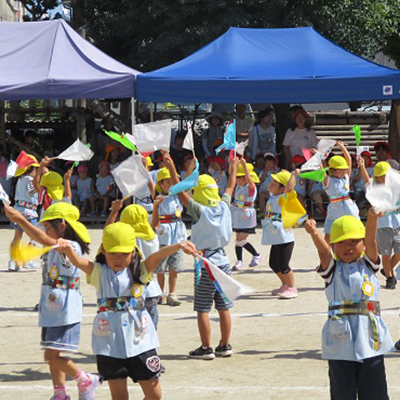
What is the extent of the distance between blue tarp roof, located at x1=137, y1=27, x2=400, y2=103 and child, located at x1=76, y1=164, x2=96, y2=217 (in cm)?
385

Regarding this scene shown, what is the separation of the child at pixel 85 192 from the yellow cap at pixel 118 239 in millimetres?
12973

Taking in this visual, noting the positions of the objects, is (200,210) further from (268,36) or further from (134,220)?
(268,36)

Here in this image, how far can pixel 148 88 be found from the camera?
1548 centimetres

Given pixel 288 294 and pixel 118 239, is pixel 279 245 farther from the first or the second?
pixel 118 239

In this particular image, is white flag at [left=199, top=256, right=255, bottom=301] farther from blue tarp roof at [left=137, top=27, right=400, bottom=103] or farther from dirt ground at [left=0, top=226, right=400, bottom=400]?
blue tarp roof at [left=137, top=27, right=400, bottom=103]

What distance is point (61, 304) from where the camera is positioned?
665 cm

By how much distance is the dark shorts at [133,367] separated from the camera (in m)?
5.80

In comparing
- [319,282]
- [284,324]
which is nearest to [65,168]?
[319,282]

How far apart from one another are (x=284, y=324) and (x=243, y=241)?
3412mm

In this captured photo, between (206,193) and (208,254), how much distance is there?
0.57 m

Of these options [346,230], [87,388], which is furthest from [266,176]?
[346,230]

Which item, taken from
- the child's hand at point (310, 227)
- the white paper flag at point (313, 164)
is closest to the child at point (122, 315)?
the child's hand at point (310, 227)

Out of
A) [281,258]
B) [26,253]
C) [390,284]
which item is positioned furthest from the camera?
[390,284]

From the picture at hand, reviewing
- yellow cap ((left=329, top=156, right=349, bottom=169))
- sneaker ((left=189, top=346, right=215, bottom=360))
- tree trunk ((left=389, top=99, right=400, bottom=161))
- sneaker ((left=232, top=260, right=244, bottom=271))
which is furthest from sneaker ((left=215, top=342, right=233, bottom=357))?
tree trunk ((left=389, top=99, right=400, bottom=161))
